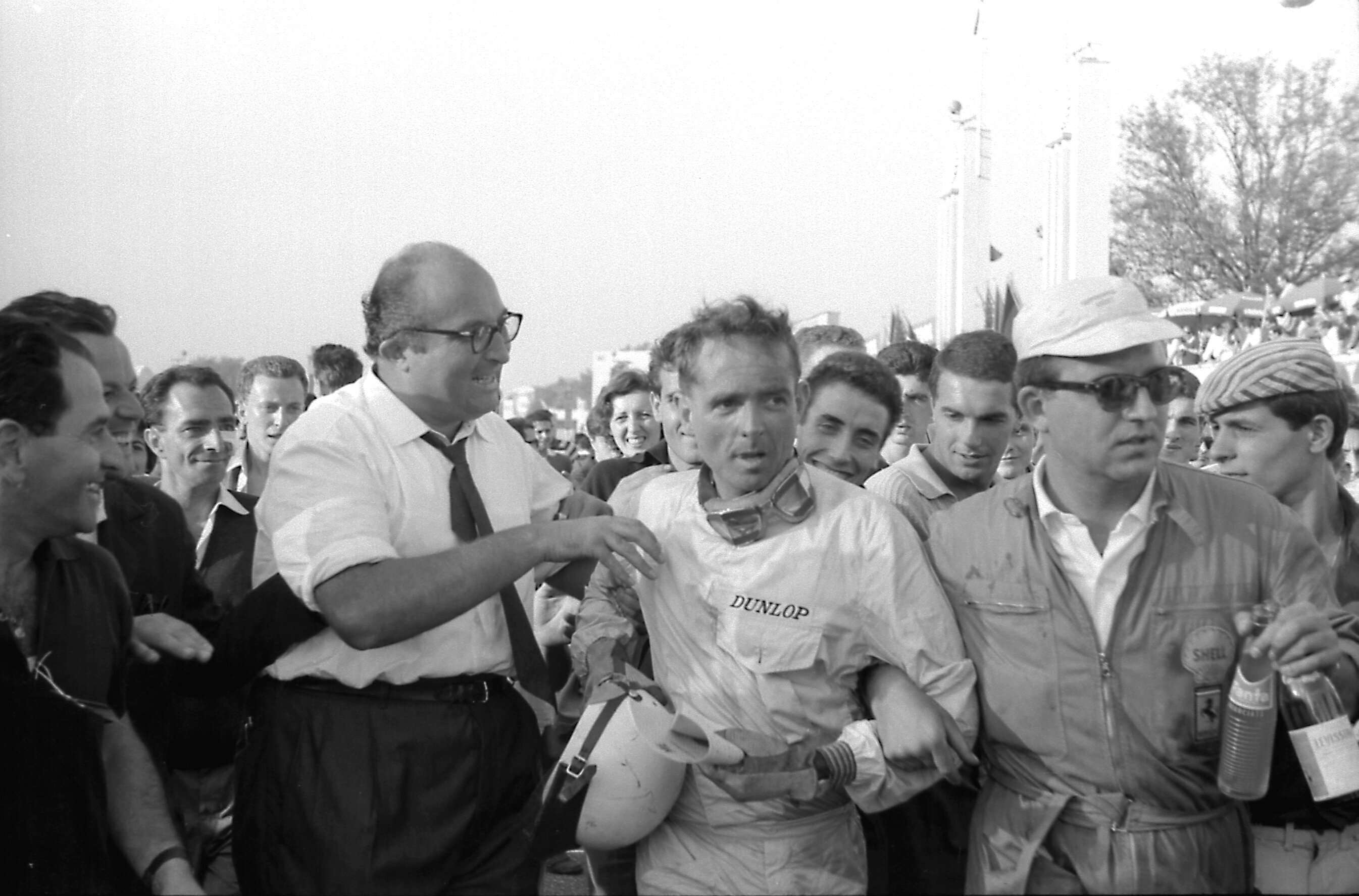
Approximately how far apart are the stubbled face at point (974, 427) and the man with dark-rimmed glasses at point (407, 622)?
1.64 m

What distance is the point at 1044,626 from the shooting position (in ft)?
9.12

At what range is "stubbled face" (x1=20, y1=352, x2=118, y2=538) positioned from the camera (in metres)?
2.70

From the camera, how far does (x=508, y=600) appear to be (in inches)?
129

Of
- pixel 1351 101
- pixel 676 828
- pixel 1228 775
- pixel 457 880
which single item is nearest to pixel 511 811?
pixel 457 880

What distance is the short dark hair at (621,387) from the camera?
7.89 metres

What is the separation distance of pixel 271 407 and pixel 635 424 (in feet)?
7.30

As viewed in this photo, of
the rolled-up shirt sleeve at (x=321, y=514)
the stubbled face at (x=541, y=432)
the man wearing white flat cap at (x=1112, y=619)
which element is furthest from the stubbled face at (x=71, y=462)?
the stubbled face at (x=541, y=432)

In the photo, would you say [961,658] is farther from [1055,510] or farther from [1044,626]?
[1055,510]

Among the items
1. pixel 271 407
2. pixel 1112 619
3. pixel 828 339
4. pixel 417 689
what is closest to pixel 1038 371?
pixel 1112 619

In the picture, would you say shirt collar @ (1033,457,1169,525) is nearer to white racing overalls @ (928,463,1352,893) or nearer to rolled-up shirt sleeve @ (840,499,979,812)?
white racing overalls @ (928,463,1352,893)

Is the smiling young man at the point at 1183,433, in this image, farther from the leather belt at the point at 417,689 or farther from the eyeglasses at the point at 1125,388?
the leather belt at the point at 417,689

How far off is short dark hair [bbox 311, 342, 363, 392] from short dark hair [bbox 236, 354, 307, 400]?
0.24m

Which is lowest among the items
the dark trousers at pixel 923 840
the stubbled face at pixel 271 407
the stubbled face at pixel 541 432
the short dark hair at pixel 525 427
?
the stubbled face at pixel 541 432

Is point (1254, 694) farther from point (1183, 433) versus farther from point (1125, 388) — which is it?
point (1183, 433)
